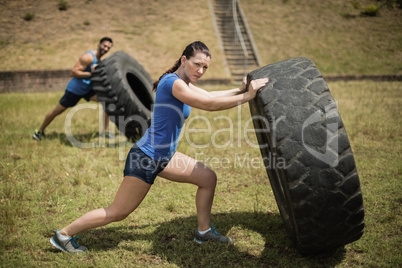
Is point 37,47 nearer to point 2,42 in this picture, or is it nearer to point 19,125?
point 2,42

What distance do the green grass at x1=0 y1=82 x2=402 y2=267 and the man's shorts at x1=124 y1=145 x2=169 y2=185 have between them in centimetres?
84

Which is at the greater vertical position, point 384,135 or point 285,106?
point 285,106

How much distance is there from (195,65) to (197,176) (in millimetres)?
1037

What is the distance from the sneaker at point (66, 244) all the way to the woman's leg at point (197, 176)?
1084mm

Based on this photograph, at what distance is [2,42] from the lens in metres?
18.6

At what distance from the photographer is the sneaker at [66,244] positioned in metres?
3.18

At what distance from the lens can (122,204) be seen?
9.85ft

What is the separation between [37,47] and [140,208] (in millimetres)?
17805

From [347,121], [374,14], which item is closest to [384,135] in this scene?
[347,121]

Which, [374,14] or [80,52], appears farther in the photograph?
[374,14]

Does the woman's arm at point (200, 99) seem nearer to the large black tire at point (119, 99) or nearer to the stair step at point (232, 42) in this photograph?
the large black tire at point (119, 99)

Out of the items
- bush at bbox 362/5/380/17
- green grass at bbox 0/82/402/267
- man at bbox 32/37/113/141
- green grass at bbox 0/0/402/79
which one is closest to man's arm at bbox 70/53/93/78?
man at bbox 32/37/113/141

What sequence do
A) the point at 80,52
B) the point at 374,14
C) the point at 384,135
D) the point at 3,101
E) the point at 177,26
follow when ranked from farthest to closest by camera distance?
the point at 374,14
the point at 177,26
the point at 80,52
the point at 3,101
the point at 384,135

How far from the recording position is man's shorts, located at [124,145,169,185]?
295cm
